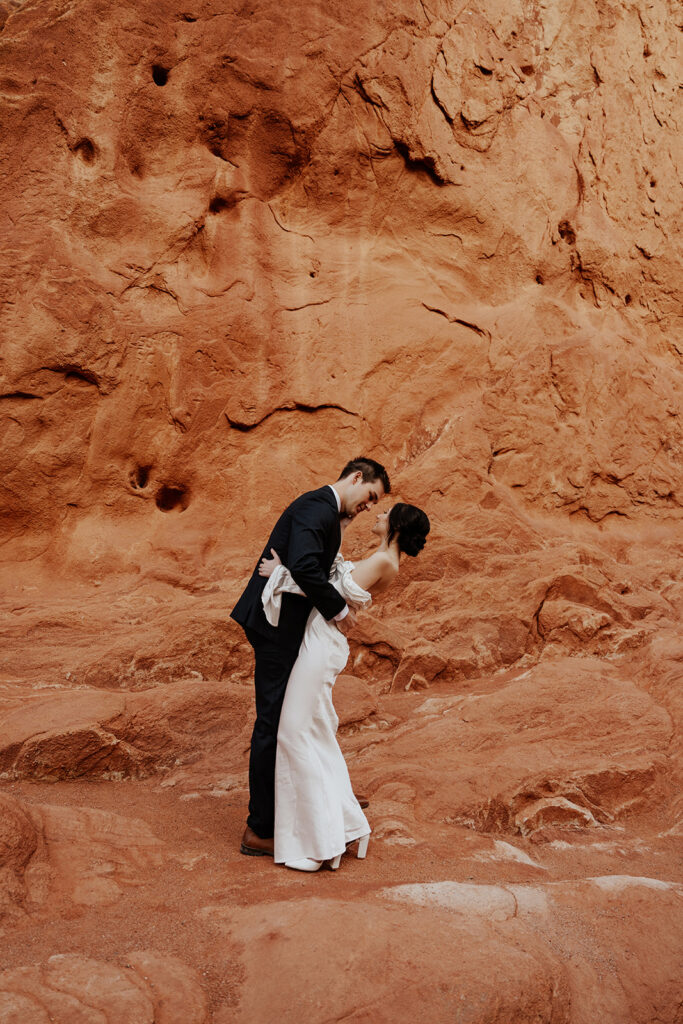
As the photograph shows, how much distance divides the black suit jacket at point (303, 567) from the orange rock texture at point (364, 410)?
3.47 ft

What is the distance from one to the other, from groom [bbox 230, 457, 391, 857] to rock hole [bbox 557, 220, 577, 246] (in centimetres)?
561

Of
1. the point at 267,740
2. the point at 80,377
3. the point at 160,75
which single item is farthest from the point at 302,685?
the point at 160,75

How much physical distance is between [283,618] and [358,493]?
71 centimetres

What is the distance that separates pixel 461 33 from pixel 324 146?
182cm

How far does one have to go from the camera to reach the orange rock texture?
16.4ft

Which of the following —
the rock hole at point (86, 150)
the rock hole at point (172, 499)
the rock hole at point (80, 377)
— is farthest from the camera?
the rock hole at point (172, 499)

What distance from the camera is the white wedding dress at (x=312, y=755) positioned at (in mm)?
4004

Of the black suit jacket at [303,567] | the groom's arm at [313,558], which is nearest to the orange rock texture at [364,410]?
the black suit jacket at [303,567]

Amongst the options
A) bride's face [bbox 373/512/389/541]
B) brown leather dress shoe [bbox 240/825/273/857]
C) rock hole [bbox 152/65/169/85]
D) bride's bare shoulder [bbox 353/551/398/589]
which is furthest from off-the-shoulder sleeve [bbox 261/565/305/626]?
rock hole [bbox 152/65/169/85]

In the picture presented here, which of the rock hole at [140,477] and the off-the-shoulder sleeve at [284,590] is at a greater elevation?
the rock hole at [140,477]

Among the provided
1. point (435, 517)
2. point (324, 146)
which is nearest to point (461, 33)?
point (324, 146)

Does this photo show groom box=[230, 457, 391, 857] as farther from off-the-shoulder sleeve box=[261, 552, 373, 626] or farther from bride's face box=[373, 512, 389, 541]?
bride's face box=[373, 512, 389, 541]

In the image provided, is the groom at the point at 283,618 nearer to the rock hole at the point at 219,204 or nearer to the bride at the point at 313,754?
the bride at the point at 313,754

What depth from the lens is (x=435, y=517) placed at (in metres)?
7.69
